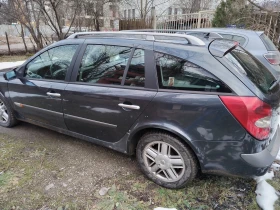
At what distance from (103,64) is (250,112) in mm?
1635

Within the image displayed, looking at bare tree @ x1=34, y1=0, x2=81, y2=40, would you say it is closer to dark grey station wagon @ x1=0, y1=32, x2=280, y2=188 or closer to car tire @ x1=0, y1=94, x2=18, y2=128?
car tire @ x1=0, y1=94, x2=18, y2=128

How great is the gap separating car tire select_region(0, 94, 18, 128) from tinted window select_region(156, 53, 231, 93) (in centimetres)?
275

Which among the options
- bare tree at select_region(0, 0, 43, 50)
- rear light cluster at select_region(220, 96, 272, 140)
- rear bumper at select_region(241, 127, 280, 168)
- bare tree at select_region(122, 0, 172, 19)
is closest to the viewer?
rear light cluster at select_region(220, 96, 272, 140)

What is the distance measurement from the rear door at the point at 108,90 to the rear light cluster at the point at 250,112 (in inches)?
28.2

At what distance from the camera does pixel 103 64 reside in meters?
2.59

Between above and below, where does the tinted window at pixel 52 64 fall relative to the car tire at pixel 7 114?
above

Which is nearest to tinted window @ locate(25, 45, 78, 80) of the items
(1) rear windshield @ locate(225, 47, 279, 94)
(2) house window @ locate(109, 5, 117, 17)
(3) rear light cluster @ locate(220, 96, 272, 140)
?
(1) rear windshield @ locate(225, 47, 279, 94)

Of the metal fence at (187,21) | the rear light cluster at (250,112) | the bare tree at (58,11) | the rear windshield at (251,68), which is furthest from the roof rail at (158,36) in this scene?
the metal fence at (187,21)

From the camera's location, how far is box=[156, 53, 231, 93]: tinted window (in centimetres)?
194

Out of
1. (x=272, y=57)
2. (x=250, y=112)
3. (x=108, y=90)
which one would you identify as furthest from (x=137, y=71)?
→ (x=272, y=57)

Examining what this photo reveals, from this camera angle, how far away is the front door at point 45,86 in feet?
9.39

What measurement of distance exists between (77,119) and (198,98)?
1556 millimetres

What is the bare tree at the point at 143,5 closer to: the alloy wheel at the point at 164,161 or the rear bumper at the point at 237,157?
the alloy wheel at the point at 164,161

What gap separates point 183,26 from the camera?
13.0 metres
